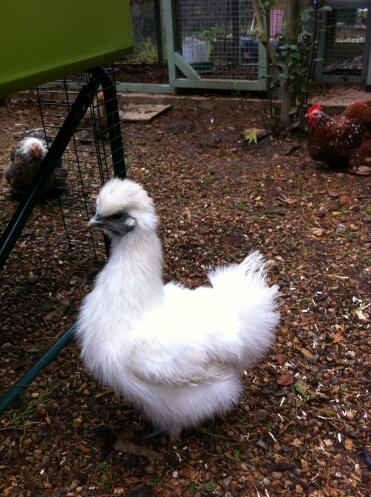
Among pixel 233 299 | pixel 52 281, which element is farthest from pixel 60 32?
pixel 52 281

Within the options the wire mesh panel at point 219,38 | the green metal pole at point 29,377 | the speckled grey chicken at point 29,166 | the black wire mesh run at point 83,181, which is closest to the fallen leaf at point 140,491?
the green metal pole at point 29,377

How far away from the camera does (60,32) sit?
1491 mm

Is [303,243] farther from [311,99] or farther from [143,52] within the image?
[143,52]

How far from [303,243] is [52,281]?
1660 millimetres

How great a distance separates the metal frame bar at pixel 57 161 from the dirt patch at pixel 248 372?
0.20 metres

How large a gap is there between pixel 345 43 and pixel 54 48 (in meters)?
5.21

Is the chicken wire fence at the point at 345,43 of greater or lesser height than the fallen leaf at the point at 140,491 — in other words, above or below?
above

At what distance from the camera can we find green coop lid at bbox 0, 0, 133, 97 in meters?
1.31

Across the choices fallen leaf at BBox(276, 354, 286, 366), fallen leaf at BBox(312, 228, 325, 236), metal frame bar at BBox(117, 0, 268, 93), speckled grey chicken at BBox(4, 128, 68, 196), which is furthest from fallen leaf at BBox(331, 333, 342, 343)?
metal frame bar at BBox(117, 0, 268, 93)

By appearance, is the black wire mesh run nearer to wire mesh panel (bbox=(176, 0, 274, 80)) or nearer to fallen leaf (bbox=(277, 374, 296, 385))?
fallen leaf (bbox=(277, 374, 296, 385))

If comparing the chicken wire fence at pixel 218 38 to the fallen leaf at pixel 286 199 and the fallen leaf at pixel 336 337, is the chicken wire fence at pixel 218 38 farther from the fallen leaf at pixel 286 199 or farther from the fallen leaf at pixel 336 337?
the fallen leaf at pixel 336 337

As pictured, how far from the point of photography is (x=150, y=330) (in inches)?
63.1

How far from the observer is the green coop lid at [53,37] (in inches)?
51.4

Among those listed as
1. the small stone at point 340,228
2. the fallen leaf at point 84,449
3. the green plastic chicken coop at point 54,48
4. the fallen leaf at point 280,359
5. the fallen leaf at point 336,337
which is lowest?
the fallen leaf at point 280,359
